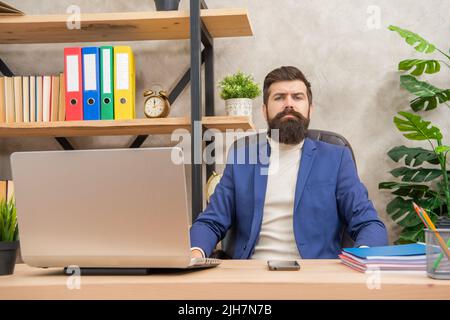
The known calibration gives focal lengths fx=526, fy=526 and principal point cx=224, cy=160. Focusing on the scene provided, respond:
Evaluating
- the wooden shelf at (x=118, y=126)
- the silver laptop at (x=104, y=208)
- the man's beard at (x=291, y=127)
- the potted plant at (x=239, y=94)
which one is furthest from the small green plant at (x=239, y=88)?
the silver laptop at (x=104, y=208)

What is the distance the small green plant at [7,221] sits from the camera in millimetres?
1176

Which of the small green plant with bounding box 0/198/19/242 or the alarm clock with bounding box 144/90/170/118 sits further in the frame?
the alarm clock with bounding box 144/90/170/118

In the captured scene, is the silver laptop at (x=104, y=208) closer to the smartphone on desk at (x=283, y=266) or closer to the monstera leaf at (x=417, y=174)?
the smartphone on desk at (x=283, y=266)

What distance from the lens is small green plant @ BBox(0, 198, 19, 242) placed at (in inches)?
46.3

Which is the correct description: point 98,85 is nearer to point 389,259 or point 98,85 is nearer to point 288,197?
point 288,197

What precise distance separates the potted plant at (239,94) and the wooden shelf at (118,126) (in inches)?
2.9

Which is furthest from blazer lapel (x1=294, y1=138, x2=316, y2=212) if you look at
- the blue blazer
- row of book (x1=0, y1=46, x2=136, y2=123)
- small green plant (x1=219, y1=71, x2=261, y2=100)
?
row of book (x1=0, y1=46, x2=136, y2=123)

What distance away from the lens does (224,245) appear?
2072 mm

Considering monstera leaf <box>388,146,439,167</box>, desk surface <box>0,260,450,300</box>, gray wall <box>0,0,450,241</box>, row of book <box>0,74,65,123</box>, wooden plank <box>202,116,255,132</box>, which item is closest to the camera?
desk surface <box>0,260,450,300</box>

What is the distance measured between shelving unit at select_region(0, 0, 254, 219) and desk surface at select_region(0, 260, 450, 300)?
54.0 inches

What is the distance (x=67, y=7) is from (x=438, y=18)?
6.61 feet

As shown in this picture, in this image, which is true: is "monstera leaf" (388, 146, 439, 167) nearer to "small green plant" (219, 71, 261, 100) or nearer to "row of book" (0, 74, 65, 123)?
"small green plant" (219, 71, 261, 100)

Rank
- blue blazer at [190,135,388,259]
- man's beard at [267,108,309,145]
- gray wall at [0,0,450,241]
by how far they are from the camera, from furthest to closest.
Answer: gray wall at [0,0,450,241]
man's beard at [267,108,309,145]
blue blazer at [190,135,388,259]

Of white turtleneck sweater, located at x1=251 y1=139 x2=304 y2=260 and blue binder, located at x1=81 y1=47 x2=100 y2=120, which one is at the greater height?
blue binder, located at x1=81 y1=47 x2=100 y2=120
